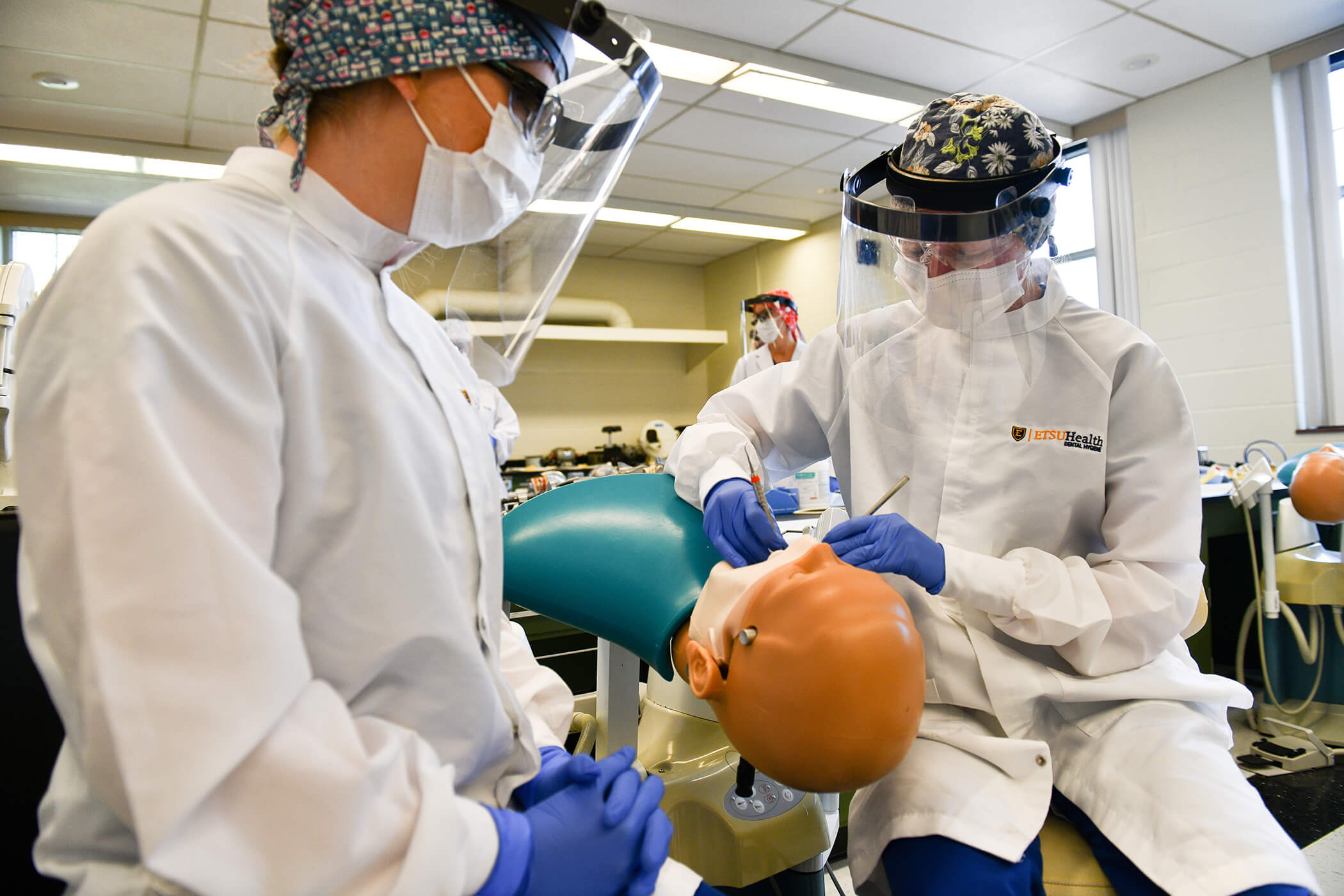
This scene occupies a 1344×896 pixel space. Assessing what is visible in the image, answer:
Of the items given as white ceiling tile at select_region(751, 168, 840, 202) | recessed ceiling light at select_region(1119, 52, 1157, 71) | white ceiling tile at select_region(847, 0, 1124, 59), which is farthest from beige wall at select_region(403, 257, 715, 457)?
recessed ceiling light at select_region(1119, 52, 1157, 71)

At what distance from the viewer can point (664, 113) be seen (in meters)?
4.75

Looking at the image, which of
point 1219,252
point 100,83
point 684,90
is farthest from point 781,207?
point 100,83

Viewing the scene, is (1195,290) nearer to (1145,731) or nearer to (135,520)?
(1145,731)

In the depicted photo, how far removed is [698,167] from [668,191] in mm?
585

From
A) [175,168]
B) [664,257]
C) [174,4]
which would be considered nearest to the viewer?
[174,4]

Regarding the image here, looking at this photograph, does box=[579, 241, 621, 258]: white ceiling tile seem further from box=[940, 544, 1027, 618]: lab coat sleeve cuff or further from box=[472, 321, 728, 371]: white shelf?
box=[940, 544, 1027, 618]: lab coat sleeve cuff

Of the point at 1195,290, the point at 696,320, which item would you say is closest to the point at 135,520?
the point at 1195,290

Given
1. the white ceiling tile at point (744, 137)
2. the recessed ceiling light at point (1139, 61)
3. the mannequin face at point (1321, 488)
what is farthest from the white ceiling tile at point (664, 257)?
the mannequin face at point (1321, 488)

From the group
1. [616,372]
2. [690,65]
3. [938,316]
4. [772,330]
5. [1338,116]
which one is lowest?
[938,316]

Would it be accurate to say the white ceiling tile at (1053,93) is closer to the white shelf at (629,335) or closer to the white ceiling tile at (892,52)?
the white ceiling tile at (892,52)

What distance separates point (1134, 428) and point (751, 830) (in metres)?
0.97

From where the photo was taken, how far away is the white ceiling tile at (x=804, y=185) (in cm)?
592

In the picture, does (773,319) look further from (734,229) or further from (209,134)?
(209,134)

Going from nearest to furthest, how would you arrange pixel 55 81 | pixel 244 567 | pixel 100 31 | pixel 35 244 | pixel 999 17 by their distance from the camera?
pixel 244 567
pixel 100 31
pixel 999 17
pixel 55 81
pixel 35 244
